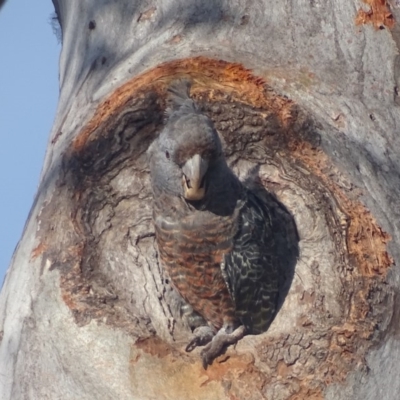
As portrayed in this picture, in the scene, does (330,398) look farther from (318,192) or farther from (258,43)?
(258,43)

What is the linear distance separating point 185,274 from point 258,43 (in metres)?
1.13

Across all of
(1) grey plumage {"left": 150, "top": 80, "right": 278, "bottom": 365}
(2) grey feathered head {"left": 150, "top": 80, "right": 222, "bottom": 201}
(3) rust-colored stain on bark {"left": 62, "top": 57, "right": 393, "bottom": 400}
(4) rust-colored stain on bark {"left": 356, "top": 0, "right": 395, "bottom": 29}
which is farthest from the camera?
(1) grey plumage {"left": 150, "top": 80, "right": 278, "bottom": 365}

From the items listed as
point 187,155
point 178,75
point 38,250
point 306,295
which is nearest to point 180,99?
point 178,75

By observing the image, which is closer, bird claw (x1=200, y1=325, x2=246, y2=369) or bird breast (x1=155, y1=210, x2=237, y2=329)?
bird claw (x1=200, y1=325, x2=246, y2=369)

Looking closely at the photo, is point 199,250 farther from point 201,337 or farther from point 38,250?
point 38,250

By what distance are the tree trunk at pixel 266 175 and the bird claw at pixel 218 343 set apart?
4 centimetres

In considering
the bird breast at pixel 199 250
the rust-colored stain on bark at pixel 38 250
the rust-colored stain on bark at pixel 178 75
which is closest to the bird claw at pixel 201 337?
the bird breast at pixel 199 250

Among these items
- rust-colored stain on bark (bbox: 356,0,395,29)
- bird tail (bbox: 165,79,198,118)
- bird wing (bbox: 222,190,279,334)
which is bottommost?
bird wing (bbox: 222,190,279,334)

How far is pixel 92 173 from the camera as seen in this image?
3.15 m

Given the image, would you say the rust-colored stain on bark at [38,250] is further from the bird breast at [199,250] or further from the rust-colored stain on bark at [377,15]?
the rust-colored stain on bark at [377,15]

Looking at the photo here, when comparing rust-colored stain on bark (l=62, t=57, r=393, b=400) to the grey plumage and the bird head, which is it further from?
the grey plumage

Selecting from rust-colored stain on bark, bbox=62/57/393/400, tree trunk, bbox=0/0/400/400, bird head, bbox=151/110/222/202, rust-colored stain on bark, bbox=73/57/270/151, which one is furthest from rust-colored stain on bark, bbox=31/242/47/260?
bird head, bbox=151/110/222/202

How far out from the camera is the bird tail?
3.01 meters

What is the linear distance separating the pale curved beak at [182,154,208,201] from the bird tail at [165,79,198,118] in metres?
0.19
